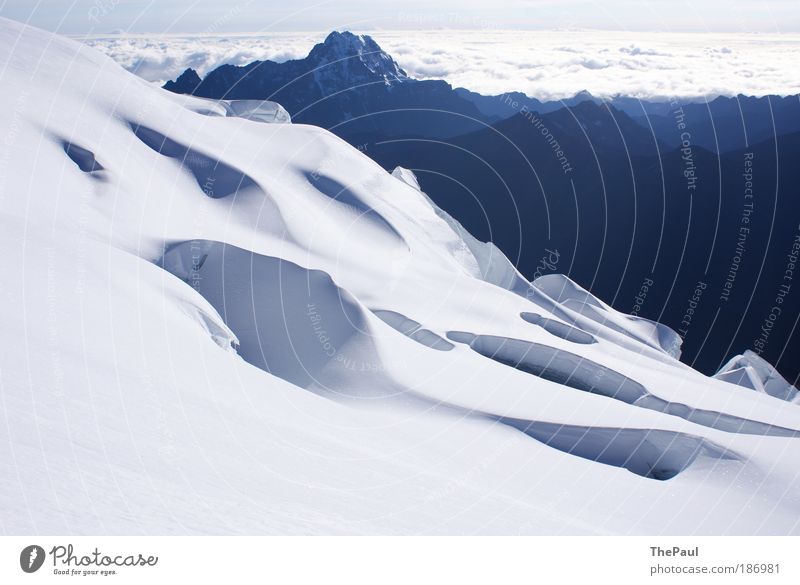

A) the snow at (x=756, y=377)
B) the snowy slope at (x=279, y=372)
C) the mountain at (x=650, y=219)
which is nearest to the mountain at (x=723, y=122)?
the mountain at (x=650, y=219)

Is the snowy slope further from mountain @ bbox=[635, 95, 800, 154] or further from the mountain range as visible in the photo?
mountain @ bbox=[635, 95, 800, 154]

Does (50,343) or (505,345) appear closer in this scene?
(50,343)

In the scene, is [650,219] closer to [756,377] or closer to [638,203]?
[638,203]

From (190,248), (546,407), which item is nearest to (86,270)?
(190,248)

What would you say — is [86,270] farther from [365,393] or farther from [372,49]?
[372,49]

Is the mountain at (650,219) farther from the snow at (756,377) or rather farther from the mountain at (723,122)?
the snow at (756,377)

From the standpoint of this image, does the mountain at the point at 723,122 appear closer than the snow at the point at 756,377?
No

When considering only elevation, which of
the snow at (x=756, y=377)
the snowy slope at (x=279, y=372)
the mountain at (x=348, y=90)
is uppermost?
the mountain at (x=348, y=90)
